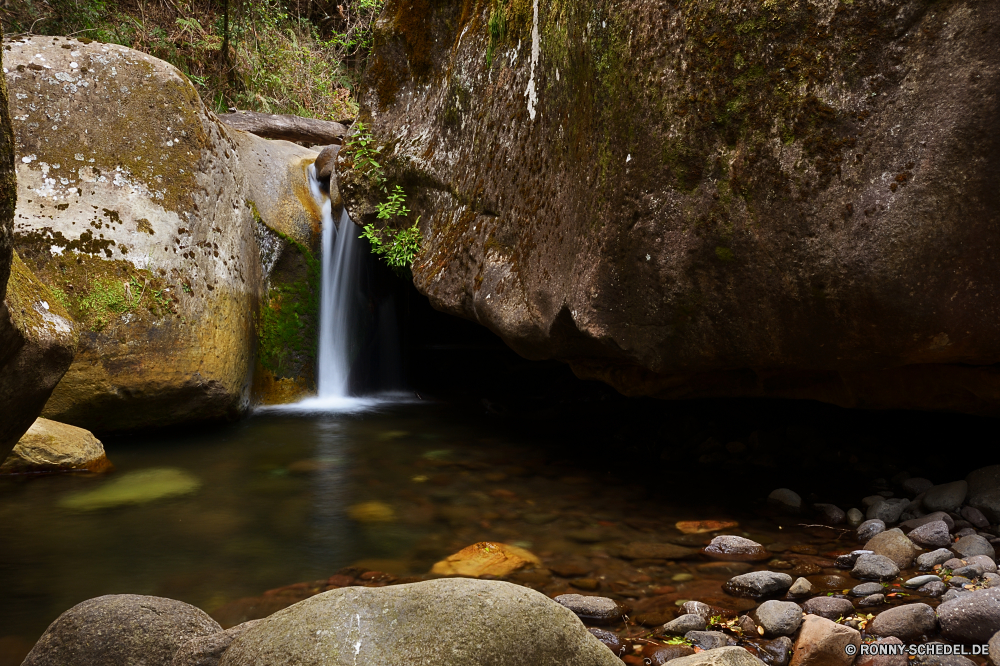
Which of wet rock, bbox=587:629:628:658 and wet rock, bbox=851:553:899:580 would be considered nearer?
wet rock, bbox=587:629:628:658

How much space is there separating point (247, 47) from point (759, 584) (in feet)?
44.4

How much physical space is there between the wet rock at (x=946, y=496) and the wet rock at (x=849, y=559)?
0.78m

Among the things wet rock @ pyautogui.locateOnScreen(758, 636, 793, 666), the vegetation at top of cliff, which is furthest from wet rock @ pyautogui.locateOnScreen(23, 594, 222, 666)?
→ the vegetation at top of cliff

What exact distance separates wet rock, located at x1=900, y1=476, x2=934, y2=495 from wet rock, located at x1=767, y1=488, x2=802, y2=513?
61cm

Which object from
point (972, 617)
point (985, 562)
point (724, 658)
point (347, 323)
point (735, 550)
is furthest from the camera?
point (347, 323)

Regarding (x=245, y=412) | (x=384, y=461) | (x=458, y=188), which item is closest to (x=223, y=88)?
(x=245, y=412)

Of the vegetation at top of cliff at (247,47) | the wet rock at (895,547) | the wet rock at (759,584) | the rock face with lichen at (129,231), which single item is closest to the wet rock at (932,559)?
the wet rock at (895,547)

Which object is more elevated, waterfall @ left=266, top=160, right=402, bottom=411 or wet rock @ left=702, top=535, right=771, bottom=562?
waterfall @ left=266, top=160, right=402, bottom=411

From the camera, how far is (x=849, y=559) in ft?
10.7

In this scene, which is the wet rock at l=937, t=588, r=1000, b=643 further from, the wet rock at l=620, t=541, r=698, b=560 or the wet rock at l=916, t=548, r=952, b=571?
the wet rock at l=620, t=541, r=698, b=560

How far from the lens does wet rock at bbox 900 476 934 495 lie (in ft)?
13.3

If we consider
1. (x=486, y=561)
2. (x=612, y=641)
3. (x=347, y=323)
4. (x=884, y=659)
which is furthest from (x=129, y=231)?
(x=884, y=659)

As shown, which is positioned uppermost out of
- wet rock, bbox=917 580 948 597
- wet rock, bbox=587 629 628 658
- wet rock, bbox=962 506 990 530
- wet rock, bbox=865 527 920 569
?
wet rock, bbox=962 506 990 530

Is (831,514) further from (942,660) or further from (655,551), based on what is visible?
(942,660)
